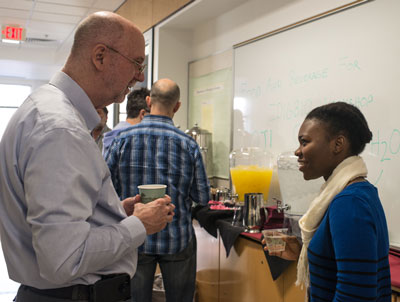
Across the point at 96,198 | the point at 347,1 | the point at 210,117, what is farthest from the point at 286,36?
the point at 96,198

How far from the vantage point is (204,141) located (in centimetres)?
319

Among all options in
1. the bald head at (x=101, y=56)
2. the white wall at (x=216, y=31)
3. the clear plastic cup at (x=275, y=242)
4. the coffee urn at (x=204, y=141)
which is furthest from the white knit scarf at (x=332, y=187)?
the coffee urn at (x=204, y=141)

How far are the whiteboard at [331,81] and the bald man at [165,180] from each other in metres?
0.73

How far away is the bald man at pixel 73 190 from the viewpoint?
849mm

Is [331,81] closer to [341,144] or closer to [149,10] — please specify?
[341,144]

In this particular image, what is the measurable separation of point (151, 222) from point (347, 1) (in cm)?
161

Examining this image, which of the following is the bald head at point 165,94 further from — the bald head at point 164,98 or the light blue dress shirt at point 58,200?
the light blue dress shirt at point 58,200

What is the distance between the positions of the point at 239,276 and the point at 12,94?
8114mm

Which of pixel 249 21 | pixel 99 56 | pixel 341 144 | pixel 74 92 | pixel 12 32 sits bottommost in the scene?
pixel 341 144

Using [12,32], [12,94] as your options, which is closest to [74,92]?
[12,32]

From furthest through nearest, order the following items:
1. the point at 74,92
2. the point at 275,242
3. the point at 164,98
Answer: the point at 164,98
the point at 275,242
the point at 74,92

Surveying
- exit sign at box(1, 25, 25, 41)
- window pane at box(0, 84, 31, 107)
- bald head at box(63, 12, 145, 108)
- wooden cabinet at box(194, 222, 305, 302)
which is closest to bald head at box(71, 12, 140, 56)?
bald head at box(63, 12, 145, 108)

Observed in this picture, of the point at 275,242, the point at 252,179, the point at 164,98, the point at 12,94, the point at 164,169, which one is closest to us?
the point at 275,242

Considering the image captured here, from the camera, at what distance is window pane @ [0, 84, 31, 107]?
8609 mm
